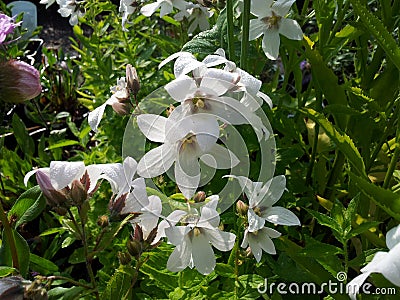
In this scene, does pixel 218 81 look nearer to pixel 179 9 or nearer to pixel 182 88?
pixel 182 88

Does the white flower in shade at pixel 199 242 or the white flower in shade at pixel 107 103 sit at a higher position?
the white flower in shade at pixel 107 103

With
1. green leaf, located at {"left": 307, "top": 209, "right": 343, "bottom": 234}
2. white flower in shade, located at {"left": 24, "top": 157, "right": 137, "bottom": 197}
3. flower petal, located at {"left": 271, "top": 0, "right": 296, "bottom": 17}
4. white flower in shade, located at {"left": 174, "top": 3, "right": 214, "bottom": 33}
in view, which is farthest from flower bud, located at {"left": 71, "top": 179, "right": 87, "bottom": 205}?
white flower in shade, located at {"left": 174, "top": 3, "right": 214, "bottom": 33}

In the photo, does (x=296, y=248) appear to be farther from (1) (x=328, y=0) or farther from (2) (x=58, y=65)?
(2) (x=58, y=65)

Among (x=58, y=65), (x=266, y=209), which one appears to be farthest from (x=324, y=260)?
(x=58, y=65)

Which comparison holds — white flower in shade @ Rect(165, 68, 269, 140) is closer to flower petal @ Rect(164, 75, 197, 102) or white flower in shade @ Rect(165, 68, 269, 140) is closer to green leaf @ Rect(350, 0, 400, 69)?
flower petal @ Rect(164, 75, 197, 102)

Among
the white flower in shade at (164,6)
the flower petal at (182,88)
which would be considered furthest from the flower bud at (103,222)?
the white flower in shade at (164,6)

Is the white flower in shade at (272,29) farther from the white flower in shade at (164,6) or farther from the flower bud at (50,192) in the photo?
the flower bud at (50,192)

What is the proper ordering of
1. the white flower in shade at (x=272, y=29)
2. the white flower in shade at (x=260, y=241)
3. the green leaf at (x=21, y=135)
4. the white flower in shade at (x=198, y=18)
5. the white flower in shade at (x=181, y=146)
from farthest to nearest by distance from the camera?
the green leaf at (x=21, y=135), the white flower in shade at (x=198, y=18), the white flower in shade at (x=272, y=29), the white flower in shade at (x=260, y=241), the white flower in shade at (x=181, y=146)
